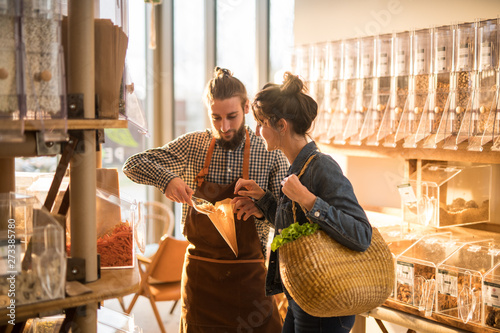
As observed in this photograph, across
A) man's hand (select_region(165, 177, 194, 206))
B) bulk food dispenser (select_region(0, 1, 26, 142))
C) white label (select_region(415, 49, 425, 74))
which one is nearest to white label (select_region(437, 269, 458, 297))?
white label (select_region(415, 49, 425, 74))

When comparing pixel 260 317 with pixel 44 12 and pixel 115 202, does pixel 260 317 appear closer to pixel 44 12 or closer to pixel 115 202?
pixel 115 202

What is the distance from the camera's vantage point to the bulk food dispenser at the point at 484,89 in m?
2.53

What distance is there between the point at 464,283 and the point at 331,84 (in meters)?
1.47

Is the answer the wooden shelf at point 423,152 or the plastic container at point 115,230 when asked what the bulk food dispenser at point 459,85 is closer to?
the wooden shelf at point 423,152

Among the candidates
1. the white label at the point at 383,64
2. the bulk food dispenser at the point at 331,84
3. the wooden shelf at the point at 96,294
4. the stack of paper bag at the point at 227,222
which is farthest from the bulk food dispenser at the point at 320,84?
the wooden shelf at the point at 96,294

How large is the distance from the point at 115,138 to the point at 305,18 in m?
2.83

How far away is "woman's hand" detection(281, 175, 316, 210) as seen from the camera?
1.72 meters

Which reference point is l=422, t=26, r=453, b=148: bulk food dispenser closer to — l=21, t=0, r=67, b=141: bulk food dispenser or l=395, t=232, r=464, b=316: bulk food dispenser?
l=395, t=232, r=464, b=316: bulk food dispenser

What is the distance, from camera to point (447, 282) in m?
2.38

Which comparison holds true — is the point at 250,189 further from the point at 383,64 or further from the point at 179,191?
the point at 383,64

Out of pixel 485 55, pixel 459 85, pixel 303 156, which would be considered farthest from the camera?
pixel 459 85

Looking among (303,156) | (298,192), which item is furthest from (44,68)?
(303,156)

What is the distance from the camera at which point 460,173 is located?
2855 millimetres

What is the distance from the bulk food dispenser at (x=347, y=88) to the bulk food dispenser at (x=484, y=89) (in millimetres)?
717
